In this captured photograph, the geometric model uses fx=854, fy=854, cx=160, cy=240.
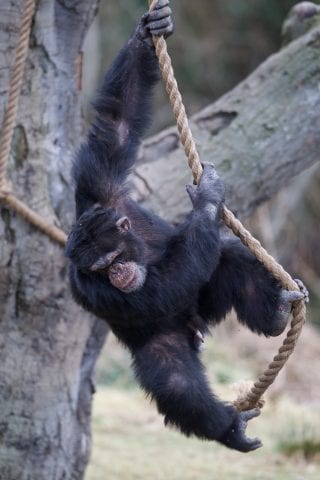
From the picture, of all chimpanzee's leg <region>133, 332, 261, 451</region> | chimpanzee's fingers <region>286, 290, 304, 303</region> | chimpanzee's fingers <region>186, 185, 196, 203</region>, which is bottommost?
chimpanzee's leg <region>133, 332, 261, 451</region>

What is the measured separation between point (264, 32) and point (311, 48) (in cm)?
1509

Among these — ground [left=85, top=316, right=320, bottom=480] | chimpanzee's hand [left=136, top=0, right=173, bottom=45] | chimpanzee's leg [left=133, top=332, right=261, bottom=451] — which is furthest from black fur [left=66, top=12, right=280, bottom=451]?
ground [left=85, top=316, right=320, bottom=480]

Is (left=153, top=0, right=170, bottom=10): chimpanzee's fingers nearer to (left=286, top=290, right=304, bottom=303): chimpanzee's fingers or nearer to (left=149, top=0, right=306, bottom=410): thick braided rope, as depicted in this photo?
(left=149, top=0, right=306, bottom=410): thick braided rope

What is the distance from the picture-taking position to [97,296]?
4.86 metres

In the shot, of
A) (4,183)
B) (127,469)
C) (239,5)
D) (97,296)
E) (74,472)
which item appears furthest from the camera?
(239,5)

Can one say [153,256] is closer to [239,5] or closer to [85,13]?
[85,13]

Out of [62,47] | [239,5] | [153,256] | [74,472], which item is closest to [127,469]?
[74,472]

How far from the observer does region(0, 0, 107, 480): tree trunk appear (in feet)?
18.5

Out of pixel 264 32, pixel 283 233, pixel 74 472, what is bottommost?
pixel 283 233

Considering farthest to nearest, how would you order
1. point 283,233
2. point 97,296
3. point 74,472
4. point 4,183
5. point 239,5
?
point 239,5
point 283,233
point 74,472
point 4,183
point 97,296

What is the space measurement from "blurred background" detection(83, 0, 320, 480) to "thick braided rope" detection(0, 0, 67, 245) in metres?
2.10

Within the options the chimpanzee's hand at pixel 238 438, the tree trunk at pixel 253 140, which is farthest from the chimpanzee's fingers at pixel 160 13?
the chimpanzee's hand at pixel 238 438

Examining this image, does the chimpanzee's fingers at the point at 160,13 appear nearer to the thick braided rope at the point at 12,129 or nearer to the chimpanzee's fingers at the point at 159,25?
the chimpanzee's fingers at the point at 159,25

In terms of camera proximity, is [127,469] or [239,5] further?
[239,5]
